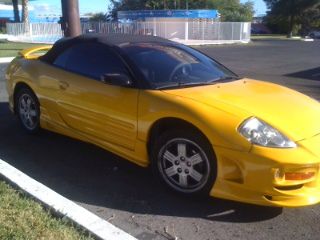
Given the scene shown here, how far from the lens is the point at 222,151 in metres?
3.79

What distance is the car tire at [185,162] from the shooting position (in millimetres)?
3939

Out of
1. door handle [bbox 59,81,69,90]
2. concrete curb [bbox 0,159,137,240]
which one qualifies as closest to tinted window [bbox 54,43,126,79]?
door handle [bbox 59,81,69,90]

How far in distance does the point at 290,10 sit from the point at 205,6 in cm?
1295

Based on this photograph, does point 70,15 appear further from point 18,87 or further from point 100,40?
point 100,40

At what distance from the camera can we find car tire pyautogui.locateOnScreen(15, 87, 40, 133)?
19.4 ft

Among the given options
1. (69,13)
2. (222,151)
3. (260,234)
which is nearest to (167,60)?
(222,151)

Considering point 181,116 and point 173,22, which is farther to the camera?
point 173,22

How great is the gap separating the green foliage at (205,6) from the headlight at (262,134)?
63879mm

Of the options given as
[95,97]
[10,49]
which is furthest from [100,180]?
[10,49]

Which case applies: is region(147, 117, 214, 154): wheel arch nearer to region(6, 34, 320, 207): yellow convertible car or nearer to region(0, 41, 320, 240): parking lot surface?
region(6, 34, 320, 207): yellow convertible car

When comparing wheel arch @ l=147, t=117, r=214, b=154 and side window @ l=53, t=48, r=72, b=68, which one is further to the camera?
side window @ l=53, t=48, r=72, b=68

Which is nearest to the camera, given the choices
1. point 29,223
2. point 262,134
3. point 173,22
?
point 29,223

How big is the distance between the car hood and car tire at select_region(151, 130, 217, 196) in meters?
0.36

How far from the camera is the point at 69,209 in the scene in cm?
368
